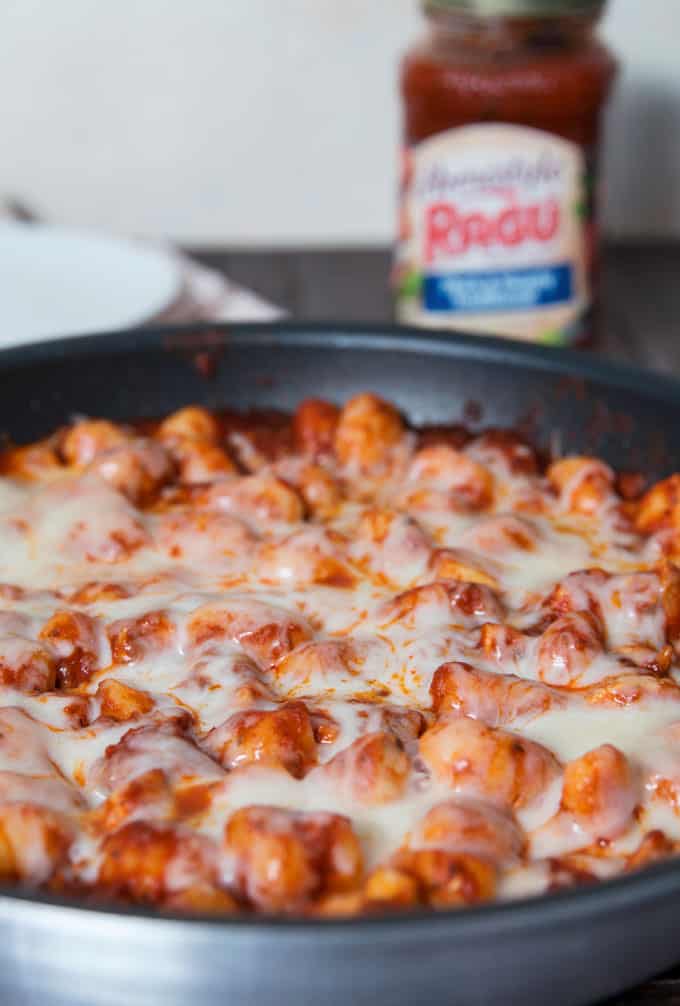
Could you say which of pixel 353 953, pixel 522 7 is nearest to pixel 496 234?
pixel 522 7

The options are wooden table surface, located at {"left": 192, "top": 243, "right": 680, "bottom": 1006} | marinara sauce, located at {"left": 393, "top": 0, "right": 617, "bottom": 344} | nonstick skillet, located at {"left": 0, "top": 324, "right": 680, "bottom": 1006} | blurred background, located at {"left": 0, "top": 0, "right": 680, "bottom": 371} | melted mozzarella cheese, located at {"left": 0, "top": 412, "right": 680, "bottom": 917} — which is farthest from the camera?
blurred background, located at {"left": 0, "top": 0, "right": 680, "bottom": 371}

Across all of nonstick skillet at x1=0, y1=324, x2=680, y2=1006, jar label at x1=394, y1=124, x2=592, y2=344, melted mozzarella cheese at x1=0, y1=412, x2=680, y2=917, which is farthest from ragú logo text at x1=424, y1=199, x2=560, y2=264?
nonstick skillet at x1=0, y1=324, x2=680, y2=1006

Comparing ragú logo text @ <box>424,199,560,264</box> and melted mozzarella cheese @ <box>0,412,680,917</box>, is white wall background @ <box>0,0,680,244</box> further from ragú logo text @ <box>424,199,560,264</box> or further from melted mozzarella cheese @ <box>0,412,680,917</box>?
melted mozzarella cheese @ <box>0,412,680,917</box>

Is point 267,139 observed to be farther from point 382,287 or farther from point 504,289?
point 504,289

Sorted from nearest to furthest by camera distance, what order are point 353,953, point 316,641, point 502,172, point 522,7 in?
point 353,953
point 316,641
point 522,7
point 502,172

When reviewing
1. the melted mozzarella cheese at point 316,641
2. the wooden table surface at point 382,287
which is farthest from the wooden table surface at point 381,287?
the melted mozzarella cheese at point 316,641
